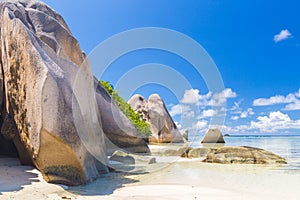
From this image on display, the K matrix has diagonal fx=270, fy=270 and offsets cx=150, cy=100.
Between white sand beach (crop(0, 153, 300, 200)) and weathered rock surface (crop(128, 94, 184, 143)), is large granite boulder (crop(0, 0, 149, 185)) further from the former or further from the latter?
weathered rock surface (crop(128, 94, 184, 143))

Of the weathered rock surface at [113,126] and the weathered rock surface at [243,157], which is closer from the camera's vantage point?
the weathered rock surface at [243,157]

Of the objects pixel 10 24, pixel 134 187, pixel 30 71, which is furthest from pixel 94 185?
pixel 10 24

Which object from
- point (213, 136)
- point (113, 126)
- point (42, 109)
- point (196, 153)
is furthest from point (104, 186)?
point (213, 136)

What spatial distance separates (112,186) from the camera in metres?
8.14

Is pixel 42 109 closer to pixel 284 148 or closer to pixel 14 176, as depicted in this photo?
pixel 14 176

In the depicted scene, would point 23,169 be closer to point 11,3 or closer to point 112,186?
point 112,186

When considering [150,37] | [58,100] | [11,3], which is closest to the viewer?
[58,100]

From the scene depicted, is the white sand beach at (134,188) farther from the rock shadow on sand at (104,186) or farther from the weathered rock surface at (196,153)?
the weathered rock surface at (196,153)

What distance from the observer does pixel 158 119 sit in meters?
40.6

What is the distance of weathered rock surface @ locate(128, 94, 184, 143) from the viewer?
129ft

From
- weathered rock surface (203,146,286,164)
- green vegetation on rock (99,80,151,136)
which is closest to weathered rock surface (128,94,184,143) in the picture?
green vegetation on rock (99,80,151,136)

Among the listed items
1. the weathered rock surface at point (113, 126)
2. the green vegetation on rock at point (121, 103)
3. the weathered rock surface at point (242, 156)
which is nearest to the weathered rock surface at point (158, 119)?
the green vegetation on rock at point (121, 103)

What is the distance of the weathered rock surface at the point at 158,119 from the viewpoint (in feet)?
129

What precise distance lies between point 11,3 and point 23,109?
5.01 m
